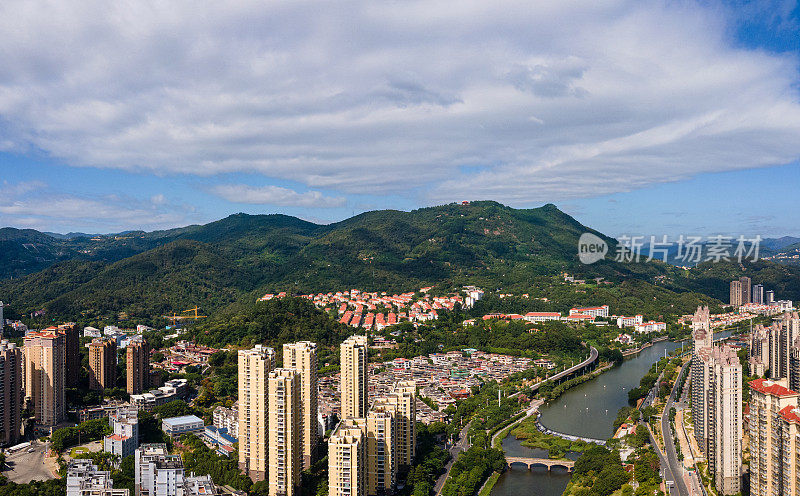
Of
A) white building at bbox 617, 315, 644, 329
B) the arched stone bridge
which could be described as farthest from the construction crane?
the arched stone bridge

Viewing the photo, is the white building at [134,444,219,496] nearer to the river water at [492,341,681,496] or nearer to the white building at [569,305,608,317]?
the river water at [492,341,681,496]

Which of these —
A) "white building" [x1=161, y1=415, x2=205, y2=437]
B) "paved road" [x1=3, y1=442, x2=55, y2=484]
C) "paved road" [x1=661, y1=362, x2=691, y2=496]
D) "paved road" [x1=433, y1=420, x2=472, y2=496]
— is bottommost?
"paved road" [x1=433, y1=420, x2=472, y2=496]

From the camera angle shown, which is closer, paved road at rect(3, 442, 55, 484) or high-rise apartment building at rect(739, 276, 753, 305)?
paved road at rect(3, 442, 55, 484)

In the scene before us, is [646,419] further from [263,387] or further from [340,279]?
[340,279]

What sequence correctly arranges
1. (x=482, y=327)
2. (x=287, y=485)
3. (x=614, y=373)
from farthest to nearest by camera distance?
(x=482, y=327) → (x=614, y=373) → (x=287, y=485)

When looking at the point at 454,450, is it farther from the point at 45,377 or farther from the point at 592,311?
the point at 592,311

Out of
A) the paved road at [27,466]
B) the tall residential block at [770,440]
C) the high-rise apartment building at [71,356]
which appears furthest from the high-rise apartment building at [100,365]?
the tall residential block at [770,440]

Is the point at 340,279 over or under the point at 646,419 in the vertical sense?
Answer: over

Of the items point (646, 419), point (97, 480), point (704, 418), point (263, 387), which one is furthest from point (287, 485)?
point (646, 419)
